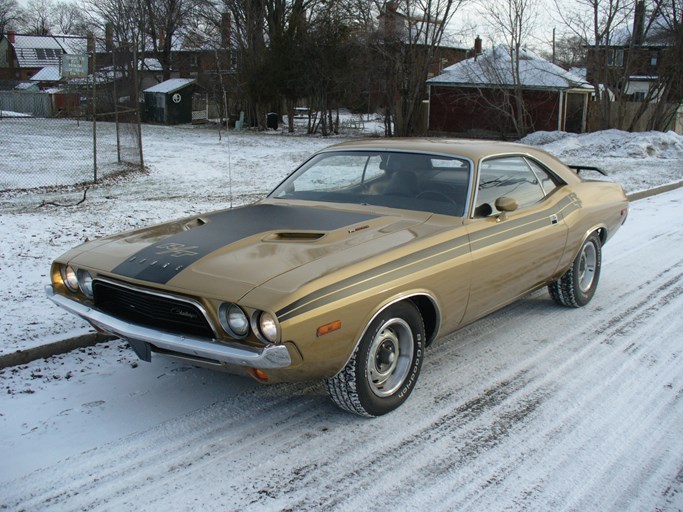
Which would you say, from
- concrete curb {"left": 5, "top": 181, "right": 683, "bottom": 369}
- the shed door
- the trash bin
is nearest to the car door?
concrete curb {"left": 5, "top": 181, "right": 683, "bottom": 369}

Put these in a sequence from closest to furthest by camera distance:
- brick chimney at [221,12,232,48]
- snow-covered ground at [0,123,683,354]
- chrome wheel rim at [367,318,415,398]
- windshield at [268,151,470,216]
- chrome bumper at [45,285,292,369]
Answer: chrome bumper at [45,285,292,369] → chrome wheel rim at [367,318,415,398] → windshield at [268,151,470,216] → snow-covered ground at [0,123,683,354] → brick chimney at [221,12,232,48]

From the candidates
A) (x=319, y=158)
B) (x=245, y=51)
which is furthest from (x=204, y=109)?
(x=319, y=158)

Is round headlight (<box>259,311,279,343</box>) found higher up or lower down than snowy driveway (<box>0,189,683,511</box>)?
higher up

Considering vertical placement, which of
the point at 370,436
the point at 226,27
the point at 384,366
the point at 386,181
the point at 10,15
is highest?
the point at 10,15

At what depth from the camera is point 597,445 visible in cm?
358

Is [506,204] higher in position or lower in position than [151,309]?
higher

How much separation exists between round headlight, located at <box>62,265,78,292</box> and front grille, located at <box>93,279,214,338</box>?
0.92ft

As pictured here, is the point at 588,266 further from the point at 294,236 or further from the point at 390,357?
the point at 294,236

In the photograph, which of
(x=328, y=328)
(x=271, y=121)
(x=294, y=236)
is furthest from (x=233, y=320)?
(x=271, y=121)

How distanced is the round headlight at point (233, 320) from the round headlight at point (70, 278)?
49.9 inches

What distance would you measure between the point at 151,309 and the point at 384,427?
4.83 ft

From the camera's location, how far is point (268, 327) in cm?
326

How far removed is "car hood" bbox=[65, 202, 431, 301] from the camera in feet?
11.5

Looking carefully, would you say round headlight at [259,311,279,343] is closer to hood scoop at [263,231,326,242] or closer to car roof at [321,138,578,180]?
hood scoop at [263,231,326,242]
